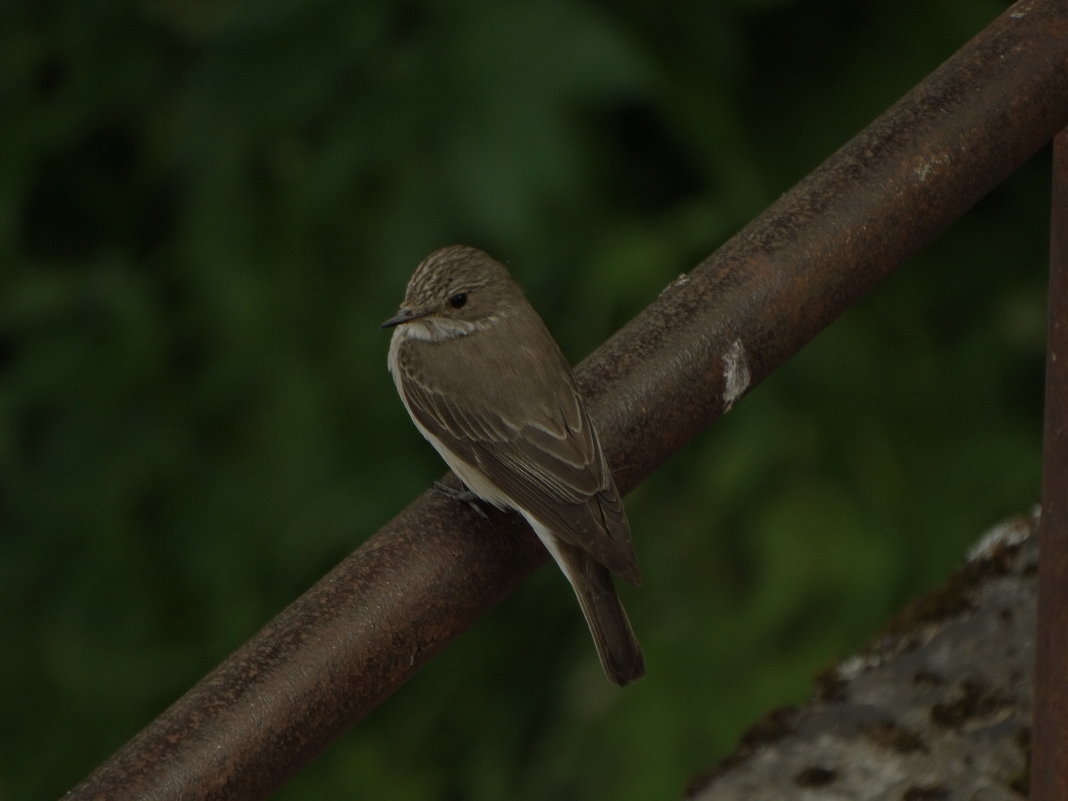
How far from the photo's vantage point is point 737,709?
168 inches

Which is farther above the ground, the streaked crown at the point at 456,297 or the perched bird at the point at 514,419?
the streaked crown at the point at 456,297

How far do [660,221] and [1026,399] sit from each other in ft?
4.02

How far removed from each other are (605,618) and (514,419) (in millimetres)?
566

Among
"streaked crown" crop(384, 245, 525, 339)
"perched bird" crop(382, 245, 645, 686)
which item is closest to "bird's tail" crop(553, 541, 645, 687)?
"perched bird" crop(382, 245, 645, 686)

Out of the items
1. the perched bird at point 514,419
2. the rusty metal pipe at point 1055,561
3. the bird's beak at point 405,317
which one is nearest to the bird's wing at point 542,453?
the perched bird at point 514,419

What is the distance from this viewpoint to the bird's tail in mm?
2992

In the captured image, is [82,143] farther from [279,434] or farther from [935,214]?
[935,214]

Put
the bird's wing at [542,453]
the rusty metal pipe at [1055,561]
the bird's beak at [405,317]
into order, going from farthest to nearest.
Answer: the bird's beak at [405,317] < the bird's wing at [542,453] < the rusty metal pipe at [1055,561]

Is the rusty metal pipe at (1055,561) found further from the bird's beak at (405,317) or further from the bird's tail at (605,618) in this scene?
the bird's beak at (405,317)

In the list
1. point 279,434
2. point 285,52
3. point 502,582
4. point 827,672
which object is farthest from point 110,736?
point 502,582

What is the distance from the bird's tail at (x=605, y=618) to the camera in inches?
118

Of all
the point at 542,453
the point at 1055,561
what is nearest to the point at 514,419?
the point at 542,453

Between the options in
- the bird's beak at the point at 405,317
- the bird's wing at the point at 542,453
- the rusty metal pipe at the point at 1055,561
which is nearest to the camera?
the rusty metal pipe at the point at 1055,561

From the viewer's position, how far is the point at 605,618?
304 cm
